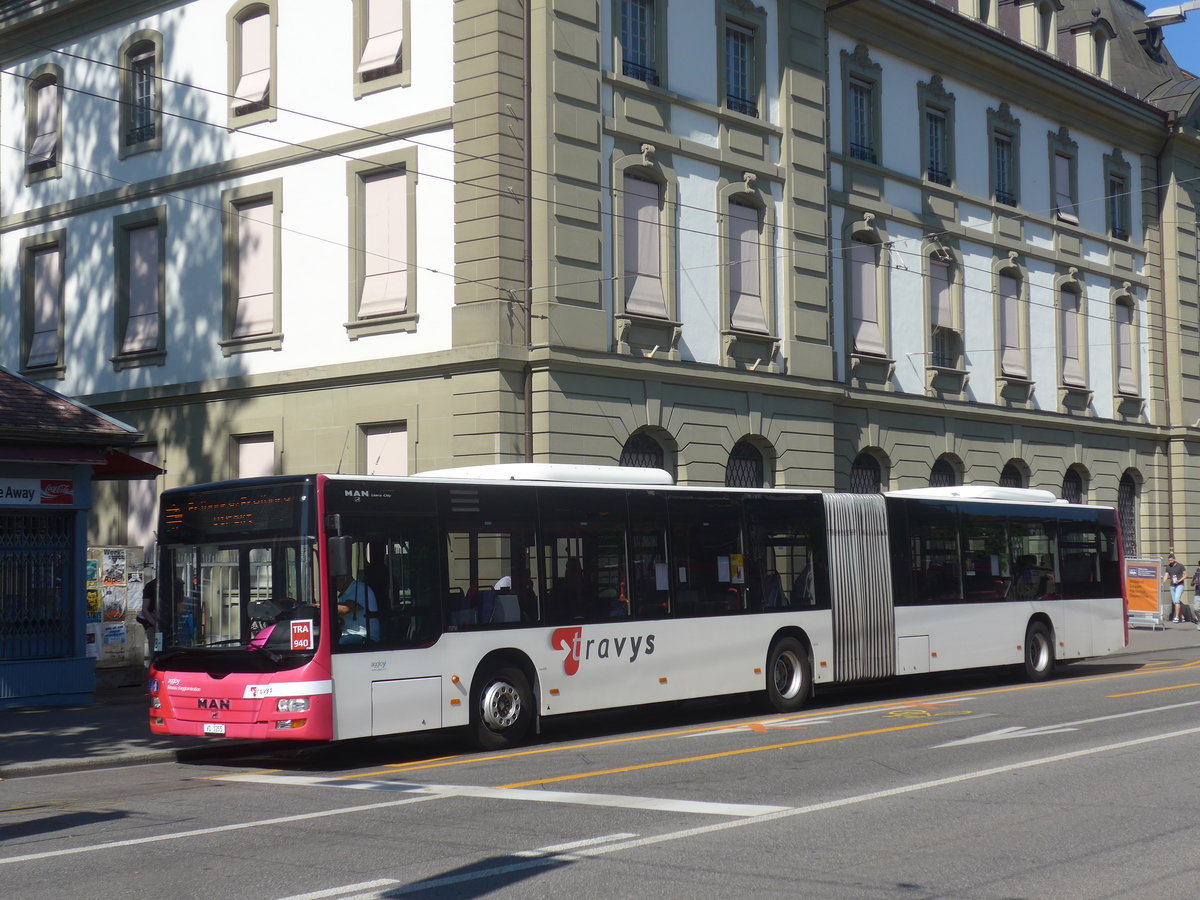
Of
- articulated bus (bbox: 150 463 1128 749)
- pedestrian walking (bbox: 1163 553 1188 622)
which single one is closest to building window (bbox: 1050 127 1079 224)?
pedestrian walking (bbox: 1163 553 1188 622)

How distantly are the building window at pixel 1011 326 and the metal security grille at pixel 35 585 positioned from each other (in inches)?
871

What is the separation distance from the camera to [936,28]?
104ft

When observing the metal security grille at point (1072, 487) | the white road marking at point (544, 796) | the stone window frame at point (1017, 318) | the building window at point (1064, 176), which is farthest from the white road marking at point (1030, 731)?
the building window at point (1064, 176)

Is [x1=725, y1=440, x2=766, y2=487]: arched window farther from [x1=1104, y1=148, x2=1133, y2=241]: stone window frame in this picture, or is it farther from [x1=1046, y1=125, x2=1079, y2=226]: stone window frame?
[x1=1104, y1=148, x2=1133, y2=241]: stone window frame

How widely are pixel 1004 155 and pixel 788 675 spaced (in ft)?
65.1

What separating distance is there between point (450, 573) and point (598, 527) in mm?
2215

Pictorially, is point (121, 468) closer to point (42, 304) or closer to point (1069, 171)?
point (42, 304)

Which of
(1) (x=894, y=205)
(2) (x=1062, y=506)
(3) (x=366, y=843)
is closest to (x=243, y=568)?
(3) (x=366, y=843)

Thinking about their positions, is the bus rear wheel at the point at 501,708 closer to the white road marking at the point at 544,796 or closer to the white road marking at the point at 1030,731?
the white road marking at the point at 544,796

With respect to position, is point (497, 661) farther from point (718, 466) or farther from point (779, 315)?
point (779, 315)

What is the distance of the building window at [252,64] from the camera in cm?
2606

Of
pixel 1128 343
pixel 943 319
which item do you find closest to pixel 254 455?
pixel 943 319

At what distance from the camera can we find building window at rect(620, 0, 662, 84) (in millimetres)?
24688

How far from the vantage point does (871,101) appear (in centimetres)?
3072
